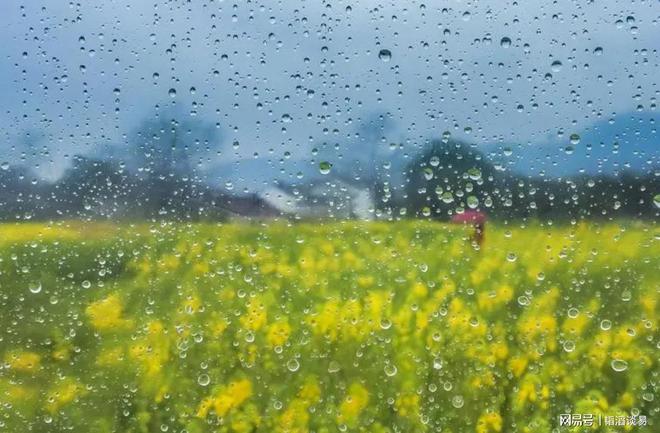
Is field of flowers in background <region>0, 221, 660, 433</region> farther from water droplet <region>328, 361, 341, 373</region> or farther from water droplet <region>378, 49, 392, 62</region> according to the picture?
water droplet <region>378, 49, 392, 62</region>

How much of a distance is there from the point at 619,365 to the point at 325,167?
80 cm

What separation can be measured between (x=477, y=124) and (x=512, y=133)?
79 mm

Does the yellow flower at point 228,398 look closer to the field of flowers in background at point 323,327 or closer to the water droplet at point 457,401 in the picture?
the field of flowers in background at point 323,327

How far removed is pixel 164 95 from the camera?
1553mm

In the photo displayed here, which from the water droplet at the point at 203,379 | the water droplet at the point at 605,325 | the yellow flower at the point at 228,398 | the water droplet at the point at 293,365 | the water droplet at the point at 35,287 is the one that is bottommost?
the yellow flower at the point at 228,398

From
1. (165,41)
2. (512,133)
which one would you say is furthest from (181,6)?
(512,133)

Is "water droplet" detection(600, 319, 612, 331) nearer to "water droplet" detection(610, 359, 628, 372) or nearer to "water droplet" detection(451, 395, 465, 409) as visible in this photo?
"water droplet" detection(610, 359, 628, 372)

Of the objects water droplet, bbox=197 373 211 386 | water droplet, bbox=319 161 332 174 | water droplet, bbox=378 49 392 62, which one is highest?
water droplet, bbox=378 49 392 62

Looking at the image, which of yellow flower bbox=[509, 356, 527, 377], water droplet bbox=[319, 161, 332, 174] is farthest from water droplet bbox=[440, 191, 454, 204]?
yellow flower bbox=[509, 356, 527, 377]

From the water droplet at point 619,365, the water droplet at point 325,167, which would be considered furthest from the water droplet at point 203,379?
the water droplet at point 619,365

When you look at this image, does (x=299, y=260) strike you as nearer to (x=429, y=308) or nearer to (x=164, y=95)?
(x=429, y=308)

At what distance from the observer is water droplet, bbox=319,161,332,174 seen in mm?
1528

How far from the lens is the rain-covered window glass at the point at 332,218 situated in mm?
1516

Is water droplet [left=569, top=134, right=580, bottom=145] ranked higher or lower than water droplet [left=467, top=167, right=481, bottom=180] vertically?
higher
